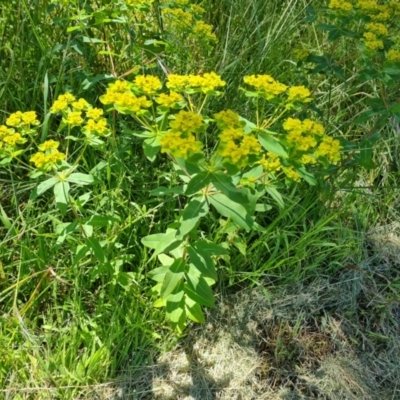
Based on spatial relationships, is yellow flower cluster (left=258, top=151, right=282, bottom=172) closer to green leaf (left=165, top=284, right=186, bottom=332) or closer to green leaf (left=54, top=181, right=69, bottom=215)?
green leaf (left=165, top=284, right=186, bottom=332)

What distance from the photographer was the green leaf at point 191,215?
1274 mm

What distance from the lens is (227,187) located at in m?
1.23

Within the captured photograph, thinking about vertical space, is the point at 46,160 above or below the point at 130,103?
below

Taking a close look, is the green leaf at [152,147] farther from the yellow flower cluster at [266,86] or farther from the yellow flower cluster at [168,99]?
the yellow flower cluster at [266,86]

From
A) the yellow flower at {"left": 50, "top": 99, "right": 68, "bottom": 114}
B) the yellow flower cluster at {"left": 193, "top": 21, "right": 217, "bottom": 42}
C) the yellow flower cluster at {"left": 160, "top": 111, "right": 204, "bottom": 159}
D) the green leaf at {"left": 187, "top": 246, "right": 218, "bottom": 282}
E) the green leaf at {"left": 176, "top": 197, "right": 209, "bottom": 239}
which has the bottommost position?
the green leaf at {"left": 187, "top": 246, "right": 218, "bottom": 282}

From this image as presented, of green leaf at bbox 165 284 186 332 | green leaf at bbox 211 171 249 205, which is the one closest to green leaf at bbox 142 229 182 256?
green leaf at bbox 165 284 186 332

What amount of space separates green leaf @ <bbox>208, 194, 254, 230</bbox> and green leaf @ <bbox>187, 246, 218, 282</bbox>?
0.55 ft

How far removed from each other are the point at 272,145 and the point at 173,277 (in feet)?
1.57

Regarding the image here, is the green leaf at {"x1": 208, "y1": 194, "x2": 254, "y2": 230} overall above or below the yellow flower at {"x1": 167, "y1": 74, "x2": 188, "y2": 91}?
below

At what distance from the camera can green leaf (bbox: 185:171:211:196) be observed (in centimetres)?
122

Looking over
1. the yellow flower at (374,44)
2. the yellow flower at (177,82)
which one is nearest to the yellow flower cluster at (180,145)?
the yellow flower at (177,82)

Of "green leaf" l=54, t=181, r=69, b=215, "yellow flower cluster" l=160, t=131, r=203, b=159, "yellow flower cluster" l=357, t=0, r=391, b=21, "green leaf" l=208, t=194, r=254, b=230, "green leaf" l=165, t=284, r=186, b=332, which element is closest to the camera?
"yellow flower cluster" l=160, t=131, r=203, b=159

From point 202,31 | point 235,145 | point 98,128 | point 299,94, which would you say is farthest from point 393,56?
point 98,128

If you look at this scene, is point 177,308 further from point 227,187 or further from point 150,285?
point 227,187
